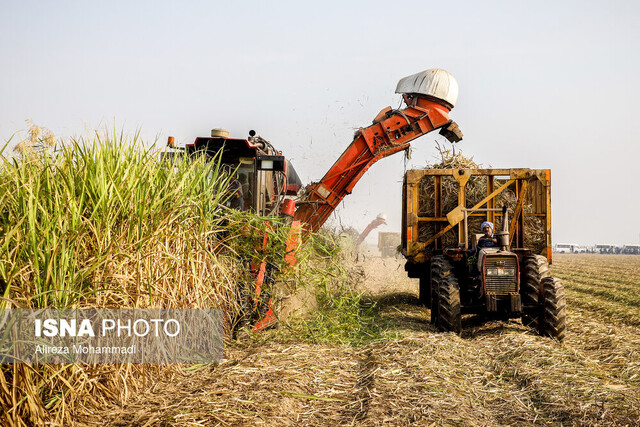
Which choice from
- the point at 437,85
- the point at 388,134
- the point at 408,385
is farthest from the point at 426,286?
the point at 408,385

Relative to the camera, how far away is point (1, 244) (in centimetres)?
332

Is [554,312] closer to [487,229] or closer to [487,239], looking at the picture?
[487,239]

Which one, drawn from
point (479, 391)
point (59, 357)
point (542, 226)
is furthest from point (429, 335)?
point (59, 357)

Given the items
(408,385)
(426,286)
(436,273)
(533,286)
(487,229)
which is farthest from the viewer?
(426,286)

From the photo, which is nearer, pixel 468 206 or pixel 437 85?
pixel 468 206

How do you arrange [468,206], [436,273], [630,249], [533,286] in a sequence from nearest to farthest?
[533,286]
[436,273]
[468,206]
[630,249]

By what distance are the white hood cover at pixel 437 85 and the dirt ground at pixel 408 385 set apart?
13.9ft

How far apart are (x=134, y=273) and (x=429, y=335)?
12.1 feet

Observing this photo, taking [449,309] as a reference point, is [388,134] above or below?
above

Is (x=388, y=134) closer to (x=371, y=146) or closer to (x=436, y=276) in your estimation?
(x=371, y=146)

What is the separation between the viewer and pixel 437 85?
29.3 feet

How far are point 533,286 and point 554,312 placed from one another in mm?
482

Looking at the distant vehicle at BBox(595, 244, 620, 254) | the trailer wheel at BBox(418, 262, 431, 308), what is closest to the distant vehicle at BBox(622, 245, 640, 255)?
Result: the distant vehicle at BBox(595, 244, 620, 254)

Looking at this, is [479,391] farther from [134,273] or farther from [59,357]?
[59,357]
